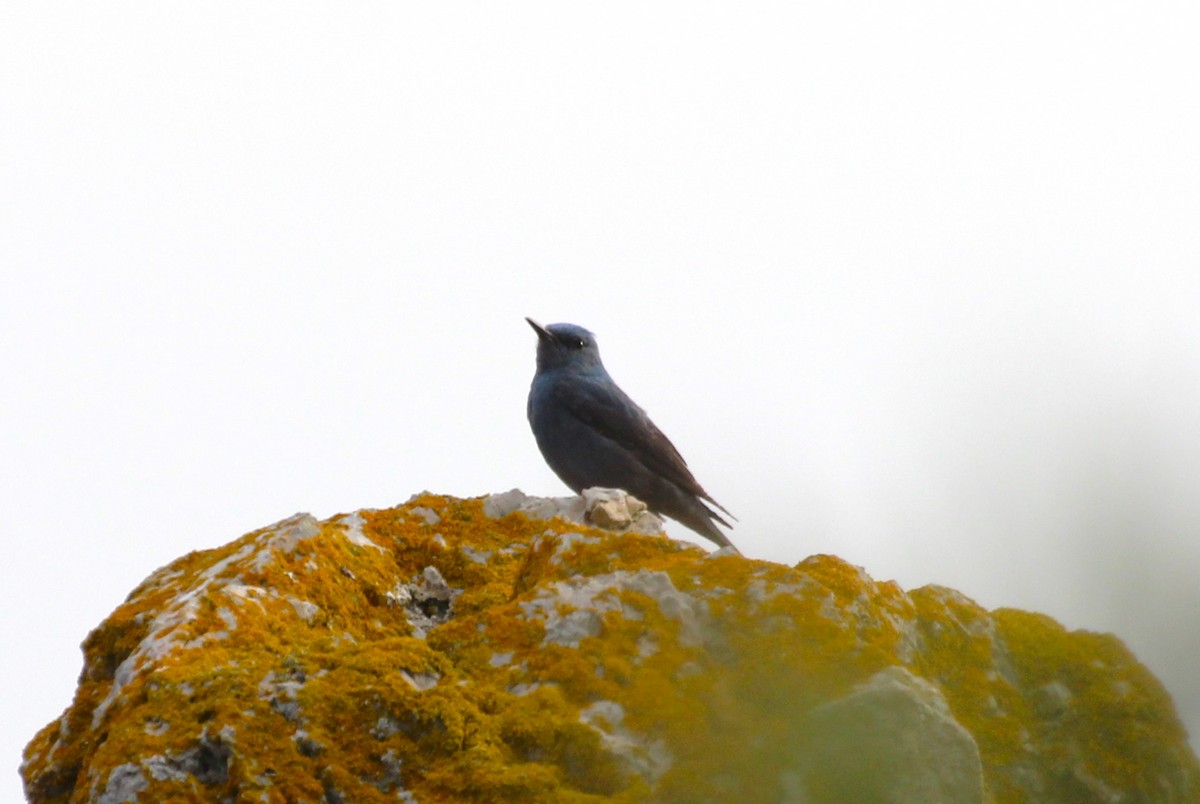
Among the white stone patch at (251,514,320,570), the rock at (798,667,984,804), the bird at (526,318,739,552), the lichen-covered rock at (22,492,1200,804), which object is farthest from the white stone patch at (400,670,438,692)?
the bird at (526,318,739,552)

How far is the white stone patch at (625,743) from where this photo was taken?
3.70 meters

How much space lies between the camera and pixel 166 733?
150 inches

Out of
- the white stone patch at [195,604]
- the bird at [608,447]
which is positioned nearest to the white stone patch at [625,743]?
the white stone patch at [195,604]

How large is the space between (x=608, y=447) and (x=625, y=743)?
5.97m

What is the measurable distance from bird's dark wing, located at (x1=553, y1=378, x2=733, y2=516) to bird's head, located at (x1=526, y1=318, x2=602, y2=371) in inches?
12.5

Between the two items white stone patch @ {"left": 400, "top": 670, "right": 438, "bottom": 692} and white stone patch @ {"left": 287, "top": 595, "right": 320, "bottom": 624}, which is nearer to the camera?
white stone patch @ {"left": 400, "top": 670, "right": 438, "bottom": 692}

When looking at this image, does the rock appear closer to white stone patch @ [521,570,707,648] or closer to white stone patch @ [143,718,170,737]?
Result: white stone patch @ [521,570,707,648]

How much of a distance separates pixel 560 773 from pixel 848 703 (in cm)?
91

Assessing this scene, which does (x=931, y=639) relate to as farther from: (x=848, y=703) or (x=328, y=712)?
(x=328, y=712)

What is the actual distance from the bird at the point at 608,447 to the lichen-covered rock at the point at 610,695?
4.68 metres

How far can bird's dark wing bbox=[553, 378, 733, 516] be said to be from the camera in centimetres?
982

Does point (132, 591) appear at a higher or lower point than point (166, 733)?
higher

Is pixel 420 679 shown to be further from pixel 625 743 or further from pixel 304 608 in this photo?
pixel 304 608

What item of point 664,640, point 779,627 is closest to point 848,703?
point 779,627
